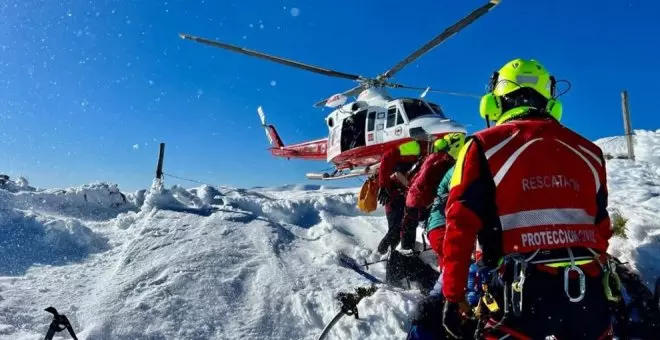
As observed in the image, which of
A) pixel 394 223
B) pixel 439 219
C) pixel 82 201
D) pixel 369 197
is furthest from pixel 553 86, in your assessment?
pixel 82 201

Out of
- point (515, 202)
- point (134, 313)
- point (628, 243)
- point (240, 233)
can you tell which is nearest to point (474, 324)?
point (515, 202)

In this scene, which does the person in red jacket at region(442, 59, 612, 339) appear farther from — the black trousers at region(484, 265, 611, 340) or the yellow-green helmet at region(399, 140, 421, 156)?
the yellow-green helmet at region(399, 140, 421, 156)

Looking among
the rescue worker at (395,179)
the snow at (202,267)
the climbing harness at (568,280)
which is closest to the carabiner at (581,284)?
the climbing harness at (568,280)

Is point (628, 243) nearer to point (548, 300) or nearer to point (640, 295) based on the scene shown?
point (640, 295)

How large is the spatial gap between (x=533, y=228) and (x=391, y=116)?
9.79 m

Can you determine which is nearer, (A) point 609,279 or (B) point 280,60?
(A) point 609,279

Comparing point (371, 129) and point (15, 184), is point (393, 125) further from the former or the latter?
point (15, 184)

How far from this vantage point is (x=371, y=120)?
1240cm

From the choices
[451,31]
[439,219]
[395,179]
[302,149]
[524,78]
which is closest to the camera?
[524,78]

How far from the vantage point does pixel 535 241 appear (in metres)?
2.26

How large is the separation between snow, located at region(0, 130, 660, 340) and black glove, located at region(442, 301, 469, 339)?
152 cm

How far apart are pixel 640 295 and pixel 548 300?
1.98 metres

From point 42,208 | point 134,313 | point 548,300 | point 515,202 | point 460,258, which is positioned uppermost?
point 42,208

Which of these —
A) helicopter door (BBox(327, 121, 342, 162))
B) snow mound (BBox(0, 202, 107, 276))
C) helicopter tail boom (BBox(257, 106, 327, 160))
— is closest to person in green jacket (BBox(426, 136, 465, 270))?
snow mound (BBox(0, 202, 107, 276))
